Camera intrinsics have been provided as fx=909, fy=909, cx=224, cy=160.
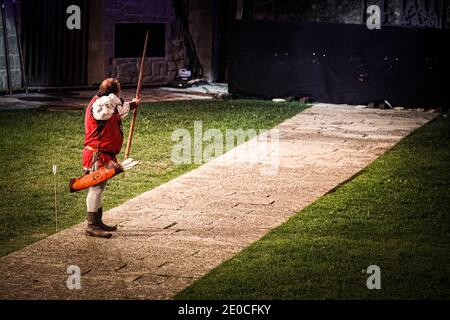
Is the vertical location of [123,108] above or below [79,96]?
above

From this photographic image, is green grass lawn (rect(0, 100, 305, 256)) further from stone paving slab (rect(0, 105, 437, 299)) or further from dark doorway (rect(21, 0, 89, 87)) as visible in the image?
dark doorway (rect(21, 0, 89, 87))

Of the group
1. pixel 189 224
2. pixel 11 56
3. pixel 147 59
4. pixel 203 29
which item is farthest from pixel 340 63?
pixel 189 224

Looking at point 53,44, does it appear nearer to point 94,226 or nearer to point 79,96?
point 79,96

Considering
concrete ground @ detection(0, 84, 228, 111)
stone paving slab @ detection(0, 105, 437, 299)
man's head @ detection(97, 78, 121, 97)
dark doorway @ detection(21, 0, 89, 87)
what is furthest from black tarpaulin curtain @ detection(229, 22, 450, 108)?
man's head @ detection(97, 78, 121, 97)

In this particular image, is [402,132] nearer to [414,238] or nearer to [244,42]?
[244,42]

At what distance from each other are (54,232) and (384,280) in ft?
11.6

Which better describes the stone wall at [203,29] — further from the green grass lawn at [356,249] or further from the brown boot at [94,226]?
the brown boot at [94,226]

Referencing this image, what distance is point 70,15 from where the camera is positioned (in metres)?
22.1

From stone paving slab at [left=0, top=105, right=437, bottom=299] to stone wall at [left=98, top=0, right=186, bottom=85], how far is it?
829 centimetres

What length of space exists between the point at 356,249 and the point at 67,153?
6155 mm

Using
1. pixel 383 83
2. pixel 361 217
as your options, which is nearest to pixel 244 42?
pixel 383 83

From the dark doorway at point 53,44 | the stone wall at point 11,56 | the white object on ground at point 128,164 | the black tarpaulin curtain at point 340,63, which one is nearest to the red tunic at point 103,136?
the white object on ground at point 128,164

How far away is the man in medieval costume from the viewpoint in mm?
9008

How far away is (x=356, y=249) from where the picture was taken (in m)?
8.70
